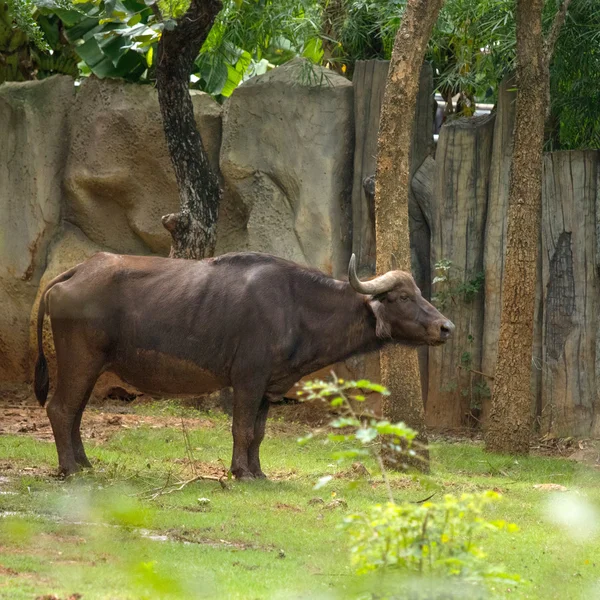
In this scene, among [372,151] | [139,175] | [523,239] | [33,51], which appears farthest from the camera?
[33,51]

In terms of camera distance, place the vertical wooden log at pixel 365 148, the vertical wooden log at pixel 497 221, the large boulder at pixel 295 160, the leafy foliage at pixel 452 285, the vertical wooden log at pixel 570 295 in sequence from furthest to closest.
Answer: the large boulder at pixel 295 160, the vertical wooden log at pixel 365 148, the leafy foliage at pixel 452 285, the vertical wooden log at pixel 497 221, the vertical wooden log at pixel 570 295

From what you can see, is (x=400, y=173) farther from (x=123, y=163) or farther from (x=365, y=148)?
(x=123, y=163)

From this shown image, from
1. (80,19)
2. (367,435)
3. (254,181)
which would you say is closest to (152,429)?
(254,181)

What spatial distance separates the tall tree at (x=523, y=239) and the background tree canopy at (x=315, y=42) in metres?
1.23

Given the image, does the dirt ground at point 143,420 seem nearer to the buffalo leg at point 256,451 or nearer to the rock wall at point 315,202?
the rock wall at point 315,202

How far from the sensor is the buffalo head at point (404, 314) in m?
9.18

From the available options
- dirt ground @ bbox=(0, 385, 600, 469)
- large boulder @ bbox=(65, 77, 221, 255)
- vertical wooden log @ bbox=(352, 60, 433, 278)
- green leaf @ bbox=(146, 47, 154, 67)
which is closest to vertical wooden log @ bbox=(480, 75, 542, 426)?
dirt ground @ bbox=(0, 385, 600, 469)

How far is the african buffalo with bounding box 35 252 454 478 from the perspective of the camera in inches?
357

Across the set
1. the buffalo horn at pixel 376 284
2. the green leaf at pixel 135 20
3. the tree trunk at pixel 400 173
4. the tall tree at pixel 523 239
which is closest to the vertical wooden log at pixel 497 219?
the tall tree at pixel 523 239

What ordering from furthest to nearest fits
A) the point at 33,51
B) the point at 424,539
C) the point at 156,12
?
the point at 33,51, the point at 156,12, the point at 424,539

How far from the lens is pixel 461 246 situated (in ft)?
40.1

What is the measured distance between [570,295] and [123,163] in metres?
5.33

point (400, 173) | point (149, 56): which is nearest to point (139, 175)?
point (149, 56)

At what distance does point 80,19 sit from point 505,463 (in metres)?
8.04
